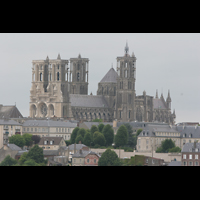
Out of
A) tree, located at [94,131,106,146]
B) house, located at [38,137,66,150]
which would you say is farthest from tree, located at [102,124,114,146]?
house, located at [38,137,66,150]

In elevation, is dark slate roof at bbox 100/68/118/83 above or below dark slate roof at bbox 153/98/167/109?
above

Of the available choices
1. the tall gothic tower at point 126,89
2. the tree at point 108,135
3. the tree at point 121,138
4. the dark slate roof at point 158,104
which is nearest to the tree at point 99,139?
the tree at point 121,138

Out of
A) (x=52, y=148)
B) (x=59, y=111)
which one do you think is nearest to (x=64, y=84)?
(x=59, y=111)

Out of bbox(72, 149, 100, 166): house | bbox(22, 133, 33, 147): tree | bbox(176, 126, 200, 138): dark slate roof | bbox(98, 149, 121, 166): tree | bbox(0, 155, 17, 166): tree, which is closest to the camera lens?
bbox(98, 149, 121, 166): tree

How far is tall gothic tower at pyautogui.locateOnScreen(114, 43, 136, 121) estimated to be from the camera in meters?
124

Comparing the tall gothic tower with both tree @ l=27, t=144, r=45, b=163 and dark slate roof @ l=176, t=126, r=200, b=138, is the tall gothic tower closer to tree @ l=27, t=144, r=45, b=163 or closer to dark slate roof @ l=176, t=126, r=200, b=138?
dark slate roof @ l=176, t=126, r=200, b=138

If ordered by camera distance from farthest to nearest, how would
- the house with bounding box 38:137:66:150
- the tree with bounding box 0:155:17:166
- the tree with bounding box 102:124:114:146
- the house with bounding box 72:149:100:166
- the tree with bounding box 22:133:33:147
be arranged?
1. the tree with bounding box 102:124:114:146
2. the tree with bounding box 22:133:33:147
3. the house with bounding box 38:137:66:150
4. the house with bounding box 72:149:100:166
5. the tree with bounding box 0:155:17:166

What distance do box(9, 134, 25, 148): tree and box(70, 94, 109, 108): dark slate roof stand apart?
153 feet

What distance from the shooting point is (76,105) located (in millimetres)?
124500

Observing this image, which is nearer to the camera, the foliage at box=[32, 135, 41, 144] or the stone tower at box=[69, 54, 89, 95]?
the foliage at box=[32, 135, 41, 144]

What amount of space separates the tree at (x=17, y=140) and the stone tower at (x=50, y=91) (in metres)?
39.8
